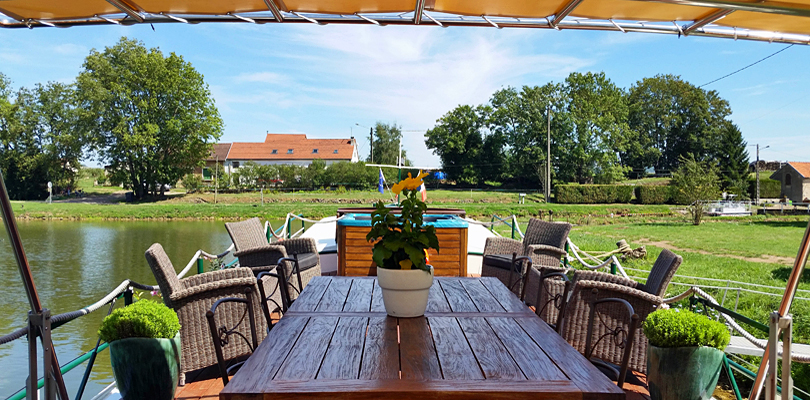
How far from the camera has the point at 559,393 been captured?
143 centimetres

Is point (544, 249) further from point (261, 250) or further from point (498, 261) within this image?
point (261, 250)

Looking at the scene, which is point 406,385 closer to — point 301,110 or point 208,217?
point 208,217

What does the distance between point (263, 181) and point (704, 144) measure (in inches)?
1579

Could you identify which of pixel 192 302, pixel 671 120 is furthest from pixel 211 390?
pixel 671 120

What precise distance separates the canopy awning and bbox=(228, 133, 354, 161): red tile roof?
163 feet

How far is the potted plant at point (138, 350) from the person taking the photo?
2.23 metres

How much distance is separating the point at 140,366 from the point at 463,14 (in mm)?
1999

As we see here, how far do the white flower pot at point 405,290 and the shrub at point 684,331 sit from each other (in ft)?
3.32

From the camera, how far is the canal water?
6.47 meters

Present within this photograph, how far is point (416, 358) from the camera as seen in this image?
166 cm

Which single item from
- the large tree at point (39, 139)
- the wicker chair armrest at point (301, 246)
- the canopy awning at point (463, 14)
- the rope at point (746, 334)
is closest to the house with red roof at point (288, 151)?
the large tree at point (39, 139)

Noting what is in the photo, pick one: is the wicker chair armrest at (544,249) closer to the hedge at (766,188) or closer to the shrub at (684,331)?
the shrub at (684,331)

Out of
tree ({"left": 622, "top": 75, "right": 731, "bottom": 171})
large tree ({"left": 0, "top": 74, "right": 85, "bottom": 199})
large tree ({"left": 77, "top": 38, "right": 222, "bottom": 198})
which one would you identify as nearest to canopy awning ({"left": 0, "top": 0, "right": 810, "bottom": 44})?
large tree ({"left": 77, "top": 38, "right": 222, "bottom": 198})

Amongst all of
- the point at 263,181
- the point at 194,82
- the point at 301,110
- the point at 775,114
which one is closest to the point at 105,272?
the point at 263,181
